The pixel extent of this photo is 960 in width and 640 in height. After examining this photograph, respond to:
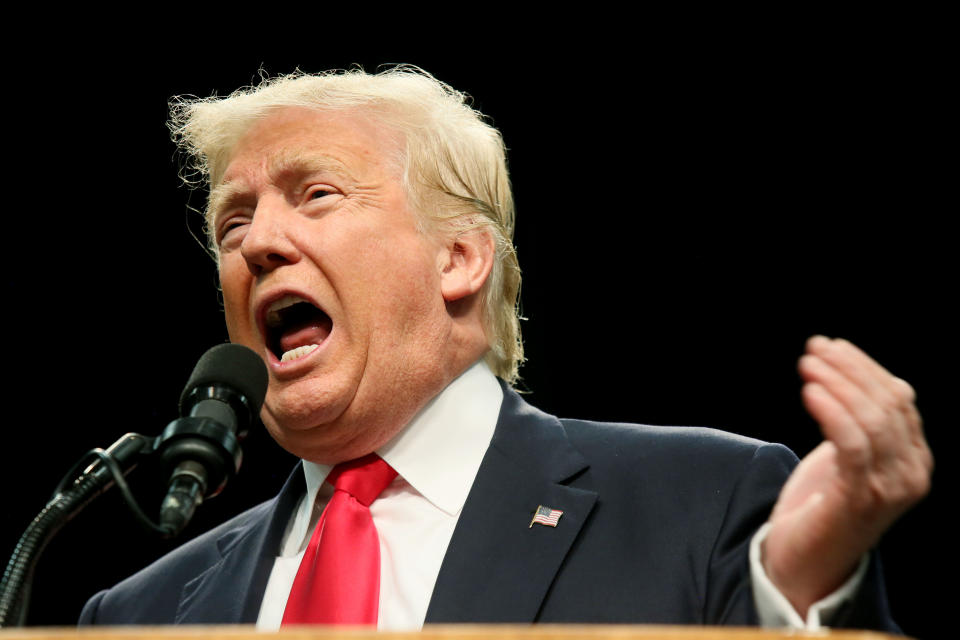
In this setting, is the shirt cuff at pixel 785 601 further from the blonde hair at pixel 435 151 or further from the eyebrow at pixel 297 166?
the eyebrow at pixel 297 166

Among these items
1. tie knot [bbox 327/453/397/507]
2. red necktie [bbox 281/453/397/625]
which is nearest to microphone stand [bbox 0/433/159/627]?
red necktie [bbox 281/453/397/625]

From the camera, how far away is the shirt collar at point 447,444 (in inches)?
86.4

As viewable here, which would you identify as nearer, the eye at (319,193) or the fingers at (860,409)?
the fingers at (860,409)

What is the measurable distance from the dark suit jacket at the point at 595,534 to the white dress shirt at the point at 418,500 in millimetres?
42


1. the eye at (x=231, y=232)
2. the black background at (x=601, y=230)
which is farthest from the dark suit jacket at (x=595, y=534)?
the black background at (x=601, y=230)

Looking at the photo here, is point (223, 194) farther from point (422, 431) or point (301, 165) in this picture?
point (422, 431)

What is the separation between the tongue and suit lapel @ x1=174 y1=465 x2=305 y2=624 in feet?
1.01

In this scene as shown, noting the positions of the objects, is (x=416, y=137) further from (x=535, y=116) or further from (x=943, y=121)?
(x=943, y=121)

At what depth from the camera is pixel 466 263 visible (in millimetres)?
2475

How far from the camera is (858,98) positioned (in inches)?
113

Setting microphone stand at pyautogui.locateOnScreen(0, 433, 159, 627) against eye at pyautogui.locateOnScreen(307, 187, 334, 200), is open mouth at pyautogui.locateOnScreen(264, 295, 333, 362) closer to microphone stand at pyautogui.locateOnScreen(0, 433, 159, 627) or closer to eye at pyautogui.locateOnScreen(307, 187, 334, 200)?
eye at pyautogui.locateOnScreen(307, 187, 334, 200)

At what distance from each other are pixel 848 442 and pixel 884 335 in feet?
5.06

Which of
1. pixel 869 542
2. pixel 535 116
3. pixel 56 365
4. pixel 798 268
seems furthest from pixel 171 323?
pixel 869 542

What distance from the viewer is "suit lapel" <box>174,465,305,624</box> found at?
2213 mm
